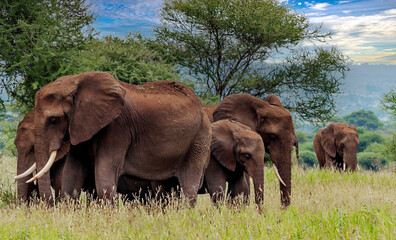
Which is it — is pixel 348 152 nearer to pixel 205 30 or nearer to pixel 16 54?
pixel 16 54

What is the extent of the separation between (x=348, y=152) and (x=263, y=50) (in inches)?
549

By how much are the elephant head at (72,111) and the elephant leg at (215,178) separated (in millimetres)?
2628

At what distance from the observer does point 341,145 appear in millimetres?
16609

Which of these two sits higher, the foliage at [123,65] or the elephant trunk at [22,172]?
the foliage at [123,65]

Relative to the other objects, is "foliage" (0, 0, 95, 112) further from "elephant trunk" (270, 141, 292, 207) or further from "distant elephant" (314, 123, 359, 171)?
"distant elephant" (314, 123, 359, 171)

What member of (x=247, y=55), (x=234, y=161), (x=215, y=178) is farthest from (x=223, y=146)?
(x=247, y=55)

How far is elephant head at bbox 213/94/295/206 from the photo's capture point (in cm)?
891

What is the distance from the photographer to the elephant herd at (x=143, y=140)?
21.8ft

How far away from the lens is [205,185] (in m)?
9.31

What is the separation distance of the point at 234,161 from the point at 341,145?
30.3 feet

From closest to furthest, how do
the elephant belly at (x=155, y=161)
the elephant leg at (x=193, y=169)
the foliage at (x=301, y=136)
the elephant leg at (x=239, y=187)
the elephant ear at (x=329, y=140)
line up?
the elephant belly at (x=155, y=161), the elephant leg at (x=193, y=169), the elephant leg at (x=239, y=187), the elephant ear at (x=329, y=140), the foliage at (x=301, y=136)

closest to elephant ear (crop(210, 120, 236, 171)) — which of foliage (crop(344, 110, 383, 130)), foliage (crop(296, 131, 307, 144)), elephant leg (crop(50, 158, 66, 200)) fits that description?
elephant leg (crop(50, 158, 66, 200))

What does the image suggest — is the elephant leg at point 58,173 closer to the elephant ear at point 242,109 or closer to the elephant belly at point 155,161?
the elephant belly at point 155,161

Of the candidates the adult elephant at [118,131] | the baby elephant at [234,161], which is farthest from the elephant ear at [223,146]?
the adult elephant at [118,131]
